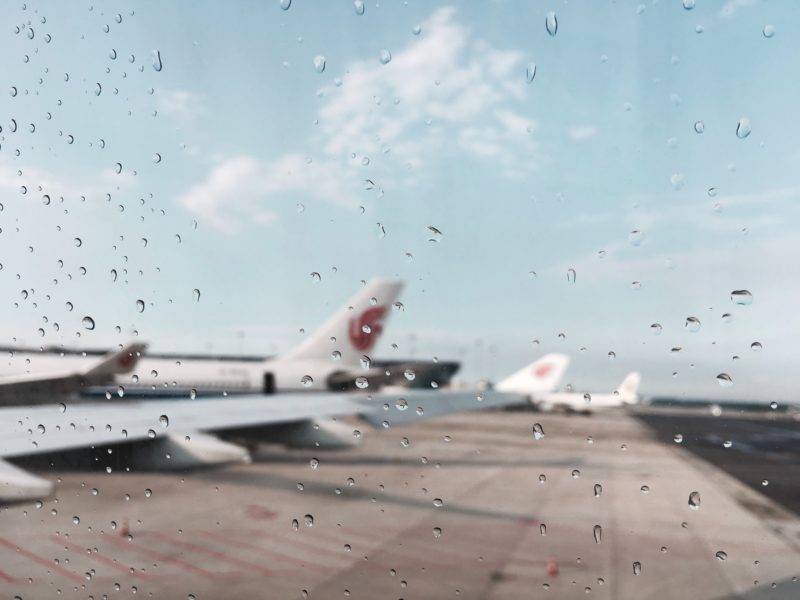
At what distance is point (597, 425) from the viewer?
2242mm

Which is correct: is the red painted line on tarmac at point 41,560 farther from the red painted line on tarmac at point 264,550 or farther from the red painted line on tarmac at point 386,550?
the red painted line on tarmac at point 386,550

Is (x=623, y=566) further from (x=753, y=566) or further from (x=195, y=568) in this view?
(x=195, y=568)

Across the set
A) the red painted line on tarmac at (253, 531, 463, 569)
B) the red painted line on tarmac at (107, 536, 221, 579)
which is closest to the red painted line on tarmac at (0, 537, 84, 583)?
the red painted line on tarmac at (107, 536, 221, 579)

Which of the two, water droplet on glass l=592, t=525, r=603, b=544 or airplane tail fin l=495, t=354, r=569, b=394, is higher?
airplane tail fin l=495, t=354, r=569, b=394

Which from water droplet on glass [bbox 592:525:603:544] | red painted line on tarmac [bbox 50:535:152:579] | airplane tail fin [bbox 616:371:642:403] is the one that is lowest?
red painted line on tarmac [bbox 50:535:152:579]

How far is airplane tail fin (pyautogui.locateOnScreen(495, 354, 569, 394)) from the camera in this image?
74.9 inches

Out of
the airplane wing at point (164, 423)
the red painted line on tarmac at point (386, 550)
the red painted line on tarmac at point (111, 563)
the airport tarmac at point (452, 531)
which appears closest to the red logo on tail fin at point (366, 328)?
the airplane wing at point (164, 423)

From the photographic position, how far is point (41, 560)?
9.03 ft

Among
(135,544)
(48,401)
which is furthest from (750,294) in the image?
(48,401)

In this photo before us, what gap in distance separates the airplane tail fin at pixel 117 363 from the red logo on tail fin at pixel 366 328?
40.5 inches

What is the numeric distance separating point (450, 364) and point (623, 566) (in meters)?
0.96

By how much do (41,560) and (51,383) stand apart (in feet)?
4.10

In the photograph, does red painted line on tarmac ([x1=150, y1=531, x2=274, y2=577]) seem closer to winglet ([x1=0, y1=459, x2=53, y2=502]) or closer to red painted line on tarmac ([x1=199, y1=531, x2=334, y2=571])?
red painted line on tarmac ([x1=199, y1=531, x2=334, y2=571])

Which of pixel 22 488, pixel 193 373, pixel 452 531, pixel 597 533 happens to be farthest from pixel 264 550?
pixel 193 373
